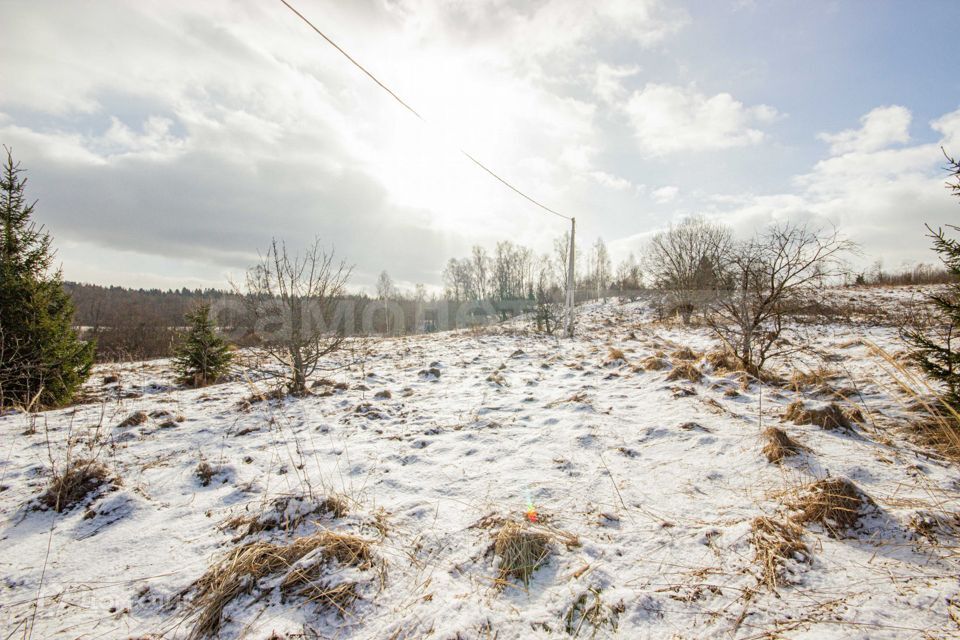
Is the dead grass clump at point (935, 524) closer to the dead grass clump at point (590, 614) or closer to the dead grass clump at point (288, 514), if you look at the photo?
the dead grass clump at point (590, 614)

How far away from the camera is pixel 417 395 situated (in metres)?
6.41

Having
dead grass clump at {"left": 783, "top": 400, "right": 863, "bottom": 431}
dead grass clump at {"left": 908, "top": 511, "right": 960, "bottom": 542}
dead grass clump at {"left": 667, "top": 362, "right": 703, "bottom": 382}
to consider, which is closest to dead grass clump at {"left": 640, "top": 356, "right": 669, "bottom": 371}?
dead grass clump at {"left": 667, "top": 362, "right": 703, "bottom": 382}

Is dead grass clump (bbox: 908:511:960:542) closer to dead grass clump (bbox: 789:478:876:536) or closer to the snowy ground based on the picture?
the snowy ground

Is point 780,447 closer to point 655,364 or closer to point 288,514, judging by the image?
point 655,364

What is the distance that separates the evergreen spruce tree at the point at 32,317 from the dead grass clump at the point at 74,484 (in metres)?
4.69

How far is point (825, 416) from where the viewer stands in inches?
146

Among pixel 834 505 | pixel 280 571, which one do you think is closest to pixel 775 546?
pixel 834 505

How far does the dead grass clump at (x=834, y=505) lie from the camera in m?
2.25

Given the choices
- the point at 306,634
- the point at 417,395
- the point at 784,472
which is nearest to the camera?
the point at 306,634

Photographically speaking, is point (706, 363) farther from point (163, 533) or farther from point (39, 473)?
point (39, 473)

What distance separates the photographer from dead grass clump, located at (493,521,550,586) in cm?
208

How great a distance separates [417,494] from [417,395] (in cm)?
341

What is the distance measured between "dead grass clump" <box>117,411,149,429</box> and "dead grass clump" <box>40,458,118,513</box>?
5.33ft

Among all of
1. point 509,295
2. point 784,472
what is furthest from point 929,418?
point 509,295
